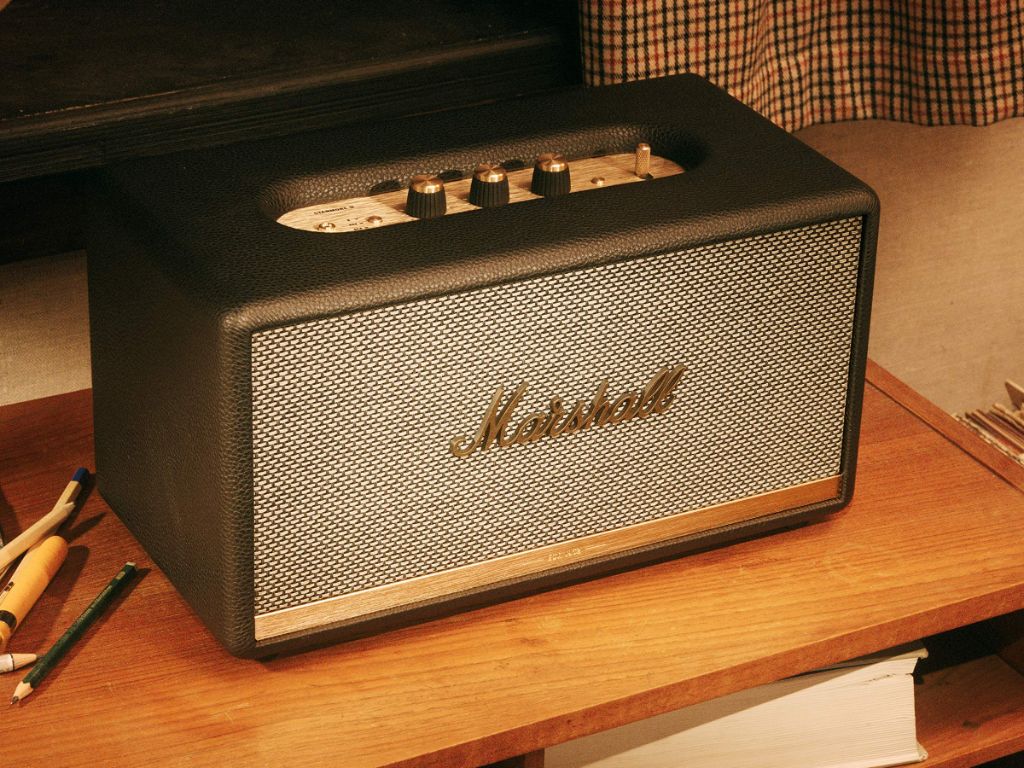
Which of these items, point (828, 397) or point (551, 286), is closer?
point (551, 286)

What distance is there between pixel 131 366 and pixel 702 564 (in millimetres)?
342

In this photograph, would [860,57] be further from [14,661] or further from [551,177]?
[14,661]

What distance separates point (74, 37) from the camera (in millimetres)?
934

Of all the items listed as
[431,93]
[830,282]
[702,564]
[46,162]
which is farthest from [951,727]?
[46,162]

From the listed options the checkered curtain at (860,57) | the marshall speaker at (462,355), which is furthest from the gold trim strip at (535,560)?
the checkered curtain at (860,57)

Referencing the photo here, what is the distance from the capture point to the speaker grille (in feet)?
2.15

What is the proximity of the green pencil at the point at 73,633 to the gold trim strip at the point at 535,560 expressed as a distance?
106mm

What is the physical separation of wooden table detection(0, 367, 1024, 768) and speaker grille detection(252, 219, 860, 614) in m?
0.05

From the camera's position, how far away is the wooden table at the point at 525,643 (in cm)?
67

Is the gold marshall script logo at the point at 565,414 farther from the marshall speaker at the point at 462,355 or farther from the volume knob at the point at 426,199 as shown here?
the volume knob at the point at 426,199

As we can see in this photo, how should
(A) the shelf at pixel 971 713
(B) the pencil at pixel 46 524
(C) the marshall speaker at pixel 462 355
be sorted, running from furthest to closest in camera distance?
1. (A) the shelf at pixel 971 713
2. (B) the pencil at pixel 46 524
3. (C) the marshall speaker at pixel 462 355

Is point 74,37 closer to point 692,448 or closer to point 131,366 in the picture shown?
point 131,366

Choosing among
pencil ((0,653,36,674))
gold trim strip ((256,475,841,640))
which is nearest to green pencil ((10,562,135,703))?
pencil ((0,653,36,674))

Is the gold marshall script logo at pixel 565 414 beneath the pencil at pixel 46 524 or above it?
above
